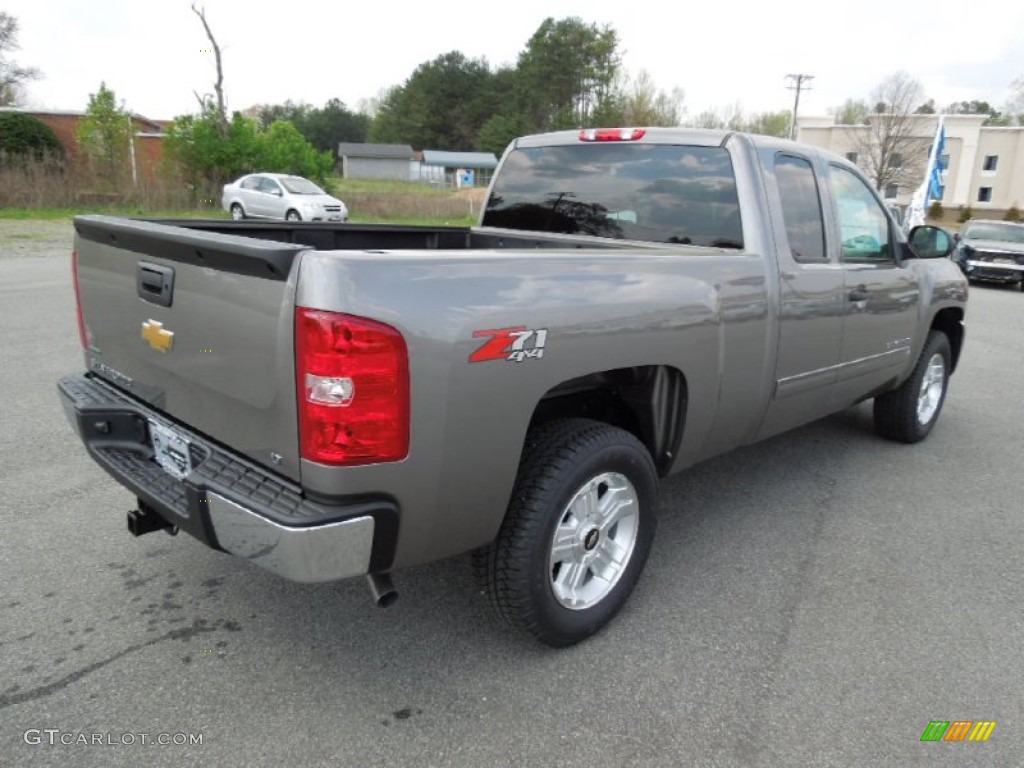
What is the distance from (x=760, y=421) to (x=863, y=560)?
0.82 meters

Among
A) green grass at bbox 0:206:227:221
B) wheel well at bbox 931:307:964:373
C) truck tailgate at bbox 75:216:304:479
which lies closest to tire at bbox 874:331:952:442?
wheel well at bbox 931:307:964:373

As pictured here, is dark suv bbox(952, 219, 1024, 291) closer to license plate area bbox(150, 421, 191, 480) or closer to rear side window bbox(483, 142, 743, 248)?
rear side window bbox(483, 142, 743, 248)

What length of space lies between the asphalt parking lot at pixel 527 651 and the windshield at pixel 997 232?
58.0 feet

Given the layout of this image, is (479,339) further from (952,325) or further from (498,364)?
(952,325)

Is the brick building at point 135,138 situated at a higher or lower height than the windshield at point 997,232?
higher

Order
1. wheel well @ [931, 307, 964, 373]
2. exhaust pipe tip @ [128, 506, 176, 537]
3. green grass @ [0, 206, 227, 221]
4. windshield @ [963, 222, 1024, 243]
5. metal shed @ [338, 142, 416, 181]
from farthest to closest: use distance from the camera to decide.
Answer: metal shed @ [338, 142, 416, 181]
green grass @ [0, 206, 227, 221]
windshield @ [963, 222, 1024, 243]
wheel well @ [931, 307, 964, 373]
exhaust pipe tip @ [128, 506, 176, 537]

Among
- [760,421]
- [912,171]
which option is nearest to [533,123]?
[912,171]

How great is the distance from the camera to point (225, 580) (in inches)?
125

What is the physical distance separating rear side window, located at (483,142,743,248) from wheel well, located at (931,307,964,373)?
2.54 meters

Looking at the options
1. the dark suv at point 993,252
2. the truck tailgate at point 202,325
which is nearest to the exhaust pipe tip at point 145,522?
the truck tailgate at point 202,325

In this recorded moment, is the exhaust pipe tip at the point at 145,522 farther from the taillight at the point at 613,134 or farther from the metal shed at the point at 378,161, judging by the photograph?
the metal shed at the point at 378,161

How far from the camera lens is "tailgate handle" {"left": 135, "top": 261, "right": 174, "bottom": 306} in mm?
2479

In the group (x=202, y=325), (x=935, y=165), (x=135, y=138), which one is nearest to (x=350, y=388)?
(x=202, y=325)

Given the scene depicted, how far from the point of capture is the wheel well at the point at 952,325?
539 centimetres
